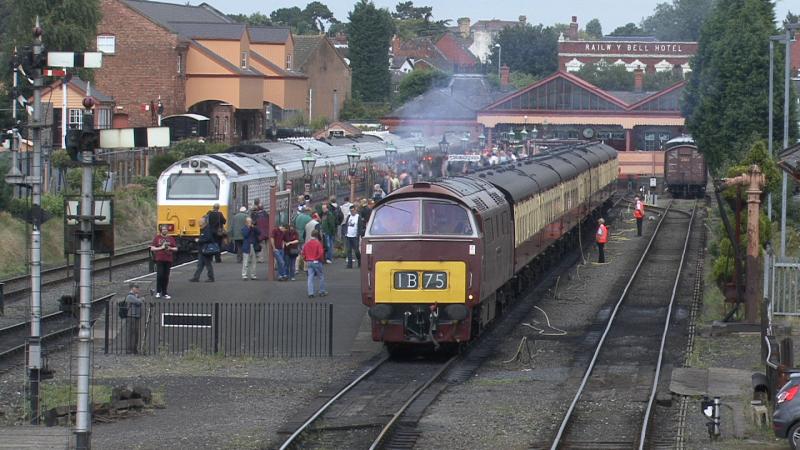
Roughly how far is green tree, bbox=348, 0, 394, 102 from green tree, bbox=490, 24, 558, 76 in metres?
31.2

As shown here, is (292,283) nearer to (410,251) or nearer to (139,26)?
(410,251)

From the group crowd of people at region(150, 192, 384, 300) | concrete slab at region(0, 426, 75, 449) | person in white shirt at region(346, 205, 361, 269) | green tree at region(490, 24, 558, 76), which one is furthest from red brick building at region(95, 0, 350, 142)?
green tree at region(490, 24, 558, 76)

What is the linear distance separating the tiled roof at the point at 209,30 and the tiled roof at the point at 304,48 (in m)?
21.6

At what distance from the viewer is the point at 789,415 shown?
1542 centimetres

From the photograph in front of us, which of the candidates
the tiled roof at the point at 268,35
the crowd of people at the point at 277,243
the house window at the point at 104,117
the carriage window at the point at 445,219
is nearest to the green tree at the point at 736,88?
the house window at the point at 104,117

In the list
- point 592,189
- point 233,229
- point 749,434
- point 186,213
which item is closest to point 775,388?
point 749,434

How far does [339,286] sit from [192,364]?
293 inches

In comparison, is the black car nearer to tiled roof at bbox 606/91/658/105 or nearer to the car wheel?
the car wheel

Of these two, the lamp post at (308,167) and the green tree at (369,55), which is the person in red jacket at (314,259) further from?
the green tree at (369,55)

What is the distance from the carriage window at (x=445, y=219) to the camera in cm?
2220

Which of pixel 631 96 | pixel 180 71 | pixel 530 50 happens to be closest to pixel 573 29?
pixel 530 50

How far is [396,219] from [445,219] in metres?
0.77

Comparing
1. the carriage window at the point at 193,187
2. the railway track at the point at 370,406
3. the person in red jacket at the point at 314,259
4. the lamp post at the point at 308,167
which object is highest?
the lamp post at the point at 308,167

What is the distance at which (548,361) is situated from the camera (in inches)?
885
